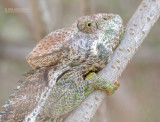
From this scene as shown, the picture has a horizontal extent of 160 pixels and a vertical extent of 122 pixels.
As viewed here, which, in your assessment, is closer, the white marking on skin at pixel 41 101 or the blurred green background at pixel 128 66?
the white marking on skin at pixel 41 101

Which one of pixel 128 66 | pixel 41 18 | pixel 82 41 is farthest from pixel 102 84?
pixel 128 66

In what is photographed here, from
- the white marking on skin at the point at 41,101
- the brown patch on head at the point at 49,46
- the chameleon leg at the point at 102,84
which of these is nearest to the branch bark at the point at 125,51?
the chameleon leg at the point at 102,84

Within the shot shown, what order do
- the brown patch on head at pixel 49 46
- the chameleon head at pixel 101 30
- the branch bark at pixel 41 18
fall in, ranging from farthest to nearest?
the branch bark at pixel 41 18, the chameleon head at pixel 101 30, the brown patch on head at pixel 49 46

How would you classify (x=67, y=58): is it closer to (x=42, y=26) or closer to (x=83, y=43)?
(x=83, y=43)

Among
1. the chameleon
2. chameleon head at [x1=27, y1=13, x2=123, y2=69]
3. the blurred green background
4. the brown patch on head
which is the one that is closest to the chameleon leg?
the chameleon

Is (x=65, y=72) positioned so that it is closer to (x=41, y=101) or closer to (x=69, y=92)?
(x=69, y=92)

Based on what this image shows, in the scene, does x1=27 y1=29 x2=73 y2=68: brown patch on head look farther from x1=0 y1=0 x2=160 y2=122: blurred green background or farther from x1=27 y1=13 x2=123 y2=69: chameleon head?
x1=0 y1=0 x2=160 y2=122: blurred green background

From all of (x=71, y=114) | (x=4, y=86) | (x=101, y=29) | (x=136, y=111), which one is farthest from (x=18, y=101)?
(x=4, y=86)

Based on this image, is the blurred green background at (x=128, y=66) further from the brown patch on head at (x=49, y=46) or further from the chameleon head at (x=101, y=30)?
the brown patch on head at (x=49, y=46)

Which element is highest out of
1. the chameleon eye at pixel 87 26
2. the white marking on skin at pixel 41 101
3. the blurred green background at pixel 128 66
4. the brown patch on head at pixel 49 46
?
the chameleon eye at pixel 87 26
